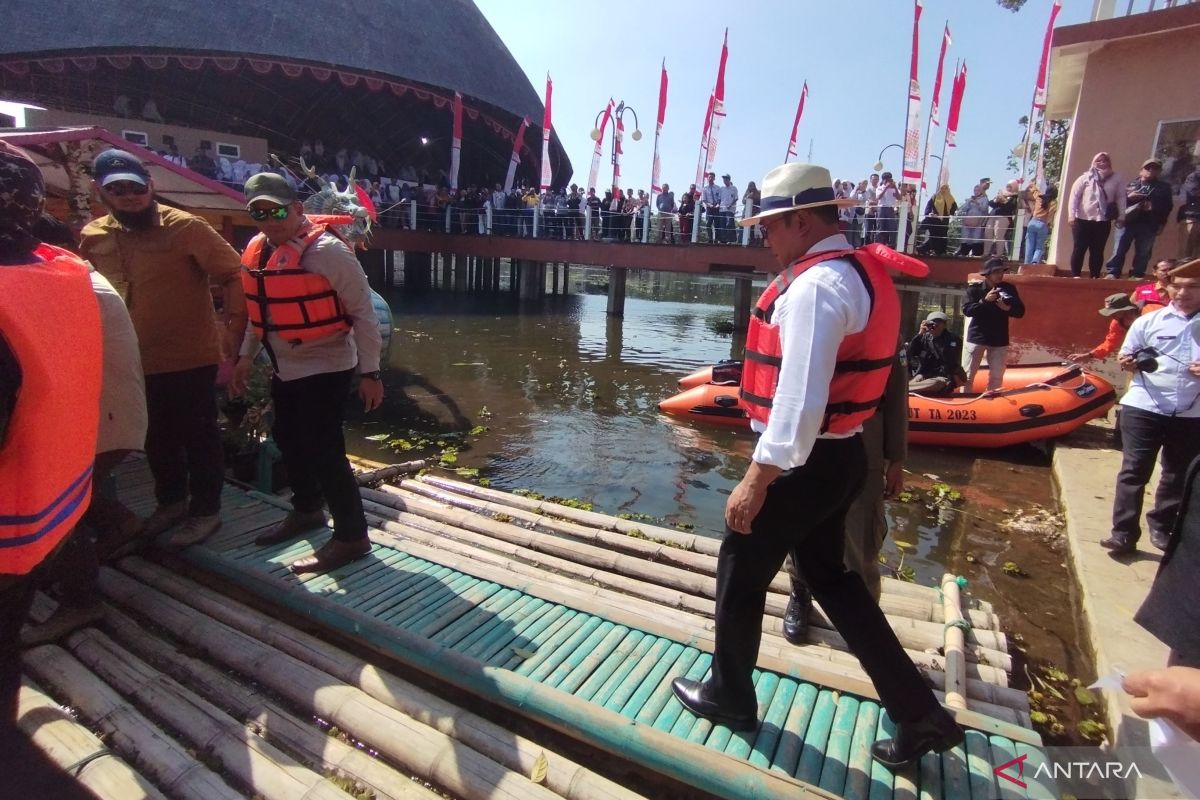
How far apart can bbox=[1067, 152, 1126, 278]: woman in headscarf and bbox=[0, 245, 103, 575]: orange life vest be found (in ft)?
39.4

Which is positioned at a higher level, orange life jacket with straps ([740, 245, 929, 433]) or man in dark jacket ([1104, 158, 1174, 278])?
man in dark jacket ([1104, 158, 1174, 278])

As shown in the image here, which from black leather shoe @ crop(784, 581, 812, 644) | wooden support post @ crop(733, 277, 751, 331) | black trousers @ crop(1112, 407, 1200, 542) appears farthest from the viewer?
wooden support post @ crop(733, 277, 751, 331)

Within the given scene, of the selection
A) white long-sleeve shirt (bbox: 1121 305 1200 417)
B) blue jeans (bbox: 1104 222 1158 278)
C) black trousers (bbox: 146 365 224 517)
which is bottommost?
black trousers (bbox: 146 365 224 517)

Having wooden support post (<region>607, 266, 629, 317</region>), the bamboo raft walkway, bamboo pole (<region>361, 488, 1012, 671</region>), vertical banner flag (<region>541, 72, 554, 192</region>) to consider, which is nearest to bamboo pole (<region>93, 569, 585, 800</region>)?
the bamboo raft walkway

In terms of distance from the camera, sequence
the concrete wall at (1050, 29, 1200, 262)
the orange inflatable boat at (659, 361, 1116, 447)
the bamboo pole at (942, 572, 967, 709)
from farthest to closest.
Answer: the concrete wall at (1050, 29, 1200, 262) → the orange inflatable boat at (659, 361, 1116, 447) → the bamboo pole at (942, 572, 967, 709)

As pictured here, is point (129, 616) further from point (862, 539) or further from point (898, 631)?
point (898, 631)

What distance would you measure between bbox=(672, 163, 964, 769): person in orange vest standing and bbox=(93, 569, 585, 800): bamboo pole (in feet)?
3.03

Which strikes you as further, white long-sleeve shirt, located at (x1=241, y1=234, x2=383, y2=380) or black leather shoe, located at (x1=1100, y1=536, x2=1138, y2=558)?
black leather shoe, located at (x1=1100, y1=536, x2=1138, y2=558)

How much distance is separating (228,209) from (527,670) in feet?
25.1

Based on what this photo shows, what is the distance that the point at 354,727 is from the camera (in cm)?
250

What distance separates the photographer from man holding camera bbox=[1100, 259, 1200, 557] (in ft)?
14.1

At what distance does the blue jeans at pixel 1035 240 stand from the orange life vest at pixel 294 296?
13.0m

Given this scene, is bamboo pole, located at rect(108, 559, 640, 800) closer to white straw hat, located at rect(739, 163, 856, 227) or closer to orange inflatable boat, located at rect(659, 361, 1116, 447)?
white straw hat, located at rect(739, 163, 856, 227)

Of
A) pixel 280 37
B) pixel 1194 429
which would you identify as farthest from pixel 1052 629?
pixel 280 37
